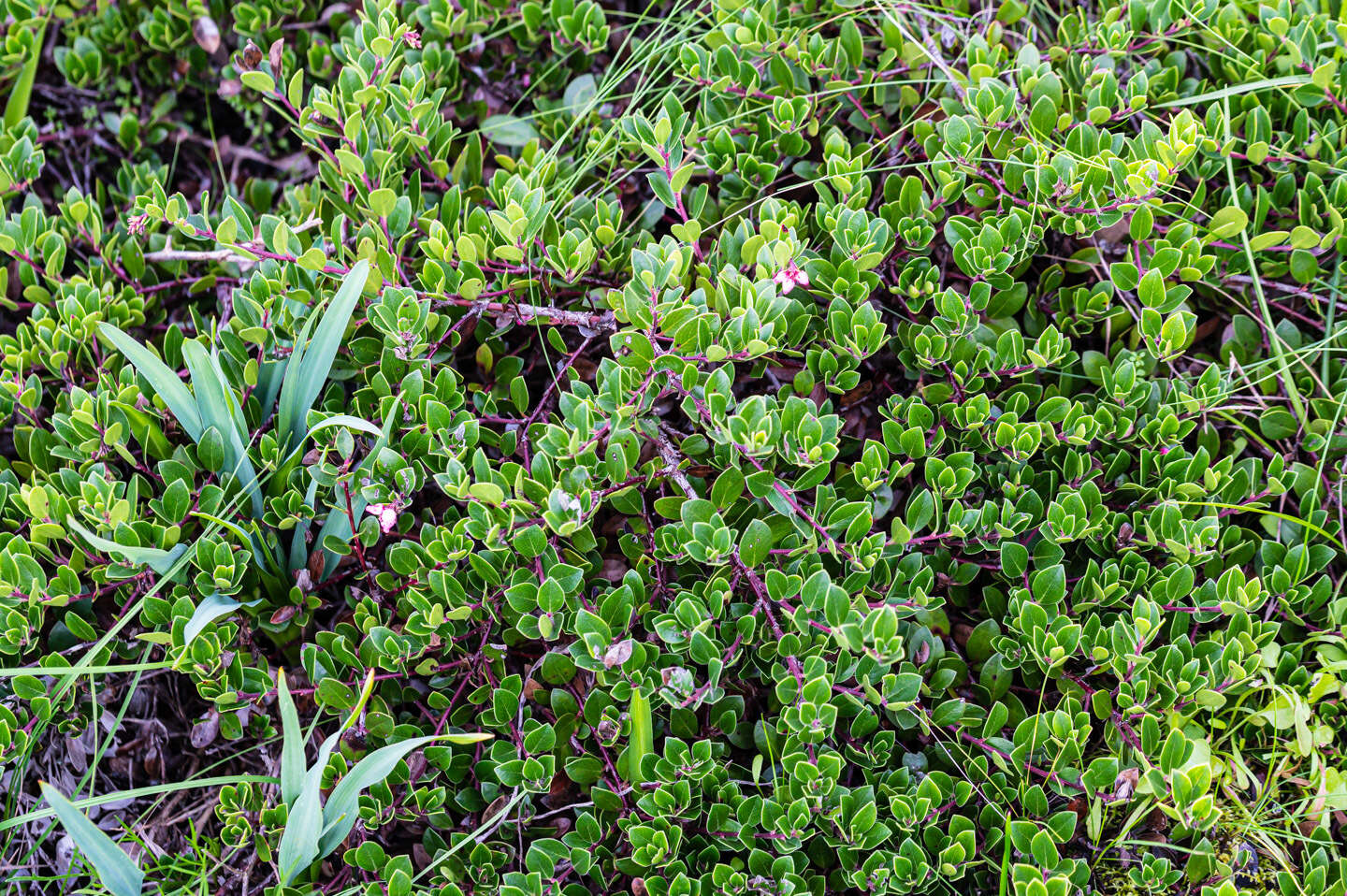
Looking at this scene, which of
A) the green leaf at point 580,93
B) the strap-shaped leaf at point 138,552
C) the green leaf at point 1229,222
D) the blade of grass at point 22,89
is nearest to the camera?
the strap-shaped leaf at point 138,552

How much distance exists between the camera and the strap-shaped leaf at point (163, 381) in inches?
72.6

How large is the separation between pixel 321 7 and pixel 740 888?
95.5 inches

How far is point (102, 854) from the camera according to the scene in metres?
1.64

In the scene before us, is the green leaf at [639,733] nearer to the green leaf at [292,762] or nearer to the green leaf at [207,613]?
the green leaf at [292,762]

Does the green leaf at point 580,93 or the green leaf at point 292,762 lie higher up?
the green leaf at point 580,93

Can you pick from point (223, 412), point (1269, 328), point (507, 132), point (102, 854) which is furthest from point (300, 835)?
point (1269, 328)

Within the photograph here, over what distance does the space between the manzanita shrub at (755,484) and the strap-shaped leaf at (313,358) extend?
0.01 meters

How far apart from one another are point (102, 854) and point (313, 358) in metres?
0.91

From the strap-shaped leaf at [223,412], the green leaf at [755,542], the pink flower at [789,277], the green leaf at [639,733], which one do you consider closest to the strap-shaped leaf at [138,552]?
the strap-shaped leaf at [223,412]

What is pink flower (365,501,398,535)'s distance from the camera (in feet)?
5.78

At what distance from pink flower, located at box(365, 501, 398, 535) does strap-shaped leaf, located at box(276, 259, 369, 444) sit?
0.78ft

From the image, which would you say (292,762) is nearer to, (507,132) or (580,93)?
(507,132)

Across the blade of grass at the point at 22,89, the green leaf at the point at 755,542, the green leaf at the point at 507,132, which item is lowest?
the green leaf at the point at 755,542

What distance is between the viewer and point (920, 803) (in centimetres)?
164
